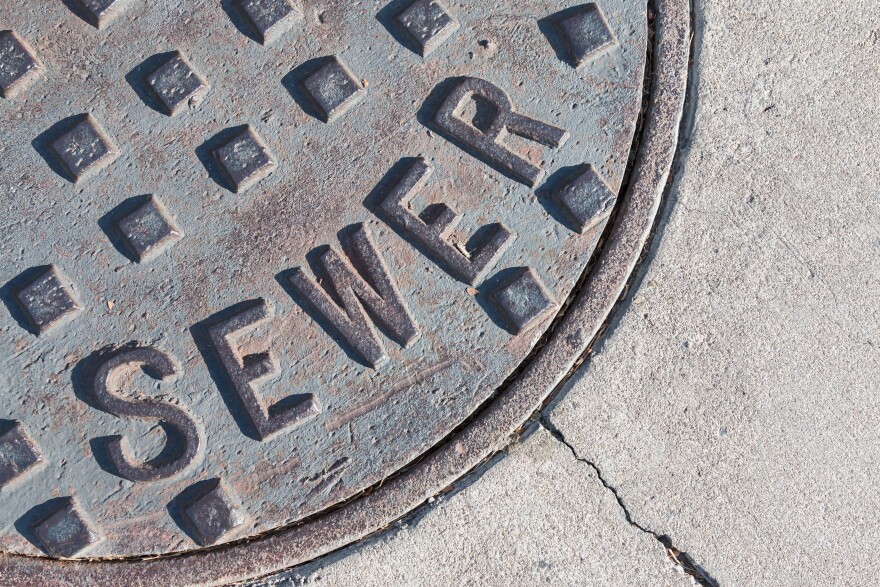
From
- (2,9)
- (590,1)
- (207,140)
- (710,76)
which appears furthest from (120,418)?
(710,76)

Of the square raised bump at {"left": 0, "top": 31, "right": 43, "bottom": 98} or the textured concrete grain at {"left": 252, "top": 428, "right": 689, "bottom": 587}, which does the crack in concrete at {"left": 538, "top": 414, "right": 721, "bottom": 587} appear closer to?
the textured concrete grain at {"left": 252, "top": 428, "right": 689, "bottom": 587}

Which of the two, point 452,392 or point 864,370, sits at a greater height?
point 452,392

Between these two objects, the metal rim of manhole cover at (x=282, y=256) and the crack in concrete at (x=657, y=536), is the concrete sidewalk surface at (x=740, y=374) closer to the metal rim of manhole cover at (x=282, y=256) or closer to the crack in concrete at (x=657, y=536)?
the crack in concrete at (x=657, y=536)

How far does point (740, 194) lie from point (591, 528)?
3.46 feet

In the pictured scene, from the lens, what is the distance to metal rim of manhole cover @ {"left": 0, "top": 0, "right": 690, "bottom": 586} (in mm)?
1833

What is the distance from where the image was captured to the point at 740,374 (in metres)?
2.06

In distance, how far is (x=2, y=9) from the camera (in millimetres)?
1849

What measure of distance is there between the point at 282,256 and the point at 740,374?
1.35m

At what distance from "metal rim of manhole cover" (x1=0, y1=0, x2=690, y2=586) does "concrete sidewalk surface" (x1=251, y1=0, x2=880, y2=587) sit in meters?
0.16

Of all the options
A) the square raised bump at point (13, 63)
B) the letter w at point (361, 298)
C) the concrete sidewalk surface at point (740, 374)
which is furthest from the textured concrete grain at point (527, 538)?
the square raised bump at point (13, 63)

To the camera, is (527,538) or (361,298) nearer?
(361,298)

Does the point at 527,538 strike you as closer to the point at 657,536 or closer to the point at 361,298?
the point at 657,536

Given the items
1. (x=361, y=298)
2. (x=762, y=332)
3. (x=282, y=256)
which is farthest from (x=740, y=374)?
(x=282, y=256)

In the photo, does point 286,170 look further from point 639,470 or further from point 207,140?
point 639,470
